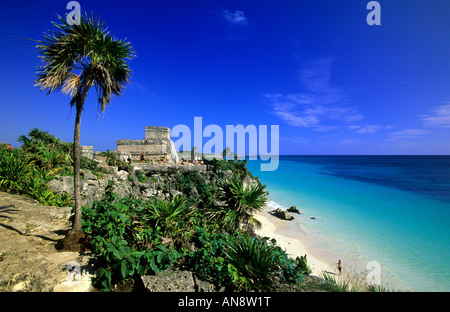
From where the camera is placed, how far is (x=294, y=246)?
11258 mm

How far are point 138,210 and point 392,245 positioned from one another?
1666cm

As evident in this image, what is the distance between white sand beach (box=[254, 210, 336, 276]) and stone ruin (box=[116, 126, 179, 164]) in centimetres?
953

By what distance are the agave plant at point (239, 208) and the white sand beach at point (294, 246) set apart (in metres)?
2.14

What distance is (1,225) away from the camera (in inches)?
167

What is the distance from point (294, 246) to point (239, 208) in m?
8.19

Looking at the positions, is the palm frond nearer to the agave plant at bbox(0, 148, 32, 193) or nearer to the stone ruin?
the agave plant at bbox(0, 148, 32, 193)

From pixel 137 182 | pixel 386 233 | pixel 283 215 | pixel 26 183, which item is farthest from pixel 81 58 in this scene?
pixel 386 233

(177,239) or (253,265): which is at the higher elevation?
(177,239)

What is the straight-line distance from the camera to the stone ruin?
14969mm

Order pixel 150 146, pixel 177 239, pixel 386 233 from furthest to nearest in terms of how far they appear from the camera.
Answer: pixel 150 146, pixel 386 233, pixel 177 239

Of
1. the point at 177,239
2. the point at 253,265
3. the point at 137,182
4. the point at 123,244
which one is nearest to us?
the point at 123,244
